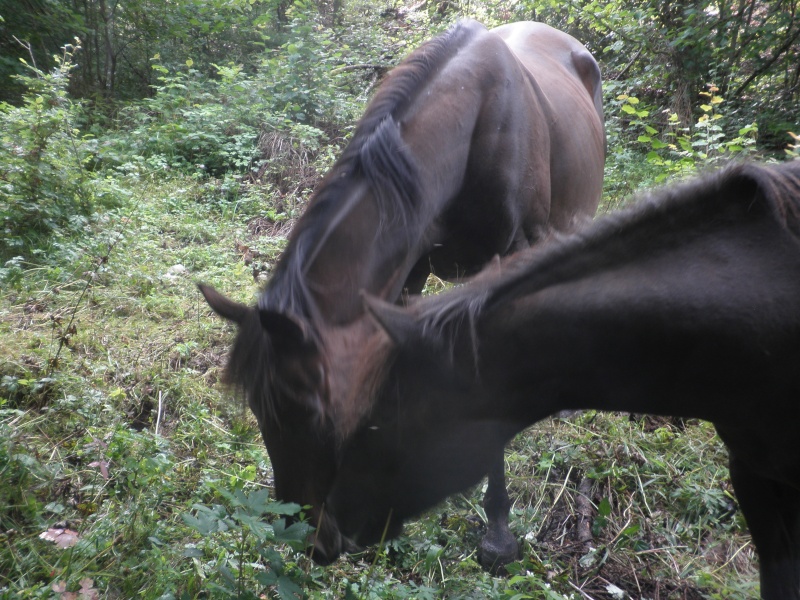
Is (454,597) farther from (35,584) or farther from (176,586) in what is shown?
(35,584)

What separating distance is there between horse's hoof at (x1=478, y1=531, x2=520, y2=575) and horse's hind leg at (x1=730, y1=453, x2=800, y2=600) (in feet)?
3.27

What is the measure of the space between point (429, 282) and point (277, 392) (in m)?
2.80

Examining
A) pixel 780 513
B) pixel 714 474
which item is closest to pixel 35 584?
pixel 780 513

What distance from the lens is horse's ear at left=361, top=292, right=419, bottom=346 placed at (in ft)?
4.71

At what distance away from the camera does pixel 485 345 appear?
1.50 metres

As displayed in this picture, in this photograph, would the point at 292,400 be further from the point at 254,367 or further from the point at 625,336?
the point at 625,336

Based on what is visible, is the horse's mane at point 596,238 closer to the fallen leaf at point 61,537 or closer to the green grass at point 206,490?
the green grass at point 206,490

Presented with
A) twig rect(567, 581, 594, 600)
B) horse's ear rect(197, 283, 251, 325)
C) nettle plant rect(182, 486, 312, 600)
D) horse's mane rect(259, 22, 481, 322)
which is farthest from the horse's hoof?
horse's ear rect(197, 283, 251, 325)

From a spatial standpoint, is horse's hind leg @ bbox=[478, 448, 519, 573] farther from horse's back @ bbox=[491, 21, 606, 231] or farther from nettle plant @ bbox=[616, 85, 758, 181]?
nettle plant @ bbox=[616, 85, 758, 181]

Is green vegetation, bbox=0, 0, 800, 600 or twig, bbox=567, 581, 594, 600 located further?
twig, bbox=567, 581, 594, 600

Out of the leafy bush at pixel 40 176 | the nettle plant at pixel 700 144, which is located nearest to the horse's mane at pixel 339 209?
the nettle plant at pixel 700 144

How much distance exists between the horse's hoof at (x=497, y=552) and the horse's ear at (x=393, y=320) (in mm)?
1558

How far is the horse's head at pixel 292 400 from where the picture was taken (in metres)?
1.82

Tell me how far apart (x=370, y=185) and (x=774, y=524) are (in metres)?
1.72
